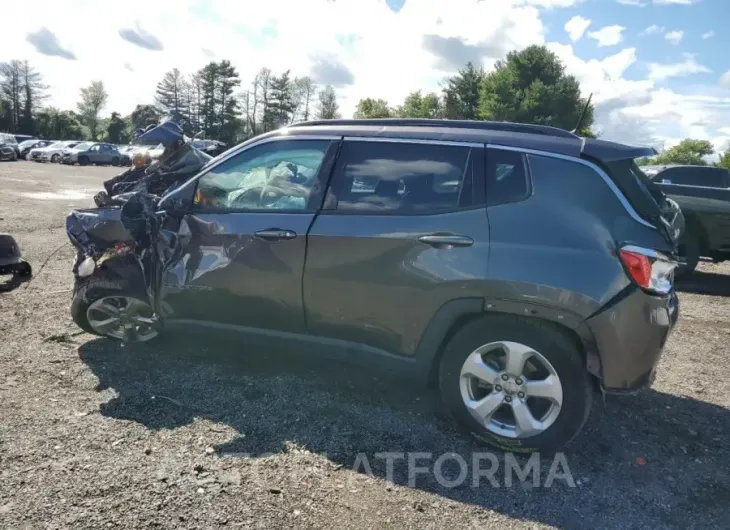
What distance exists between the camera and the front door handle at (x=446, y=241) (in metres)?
3.34

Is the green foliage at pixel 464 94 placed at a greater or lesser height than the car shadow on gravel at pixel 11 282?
greater

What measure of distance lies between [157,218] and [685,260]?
784 cm

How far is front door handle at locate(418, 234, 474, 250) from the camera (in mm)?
3344

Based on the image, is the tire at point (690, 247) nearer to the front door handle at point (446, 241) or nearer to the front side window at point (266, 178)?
the front door handle at point (446, 241)

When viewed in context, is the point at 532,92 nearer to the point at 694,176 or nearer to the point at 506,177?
the point at 694,176

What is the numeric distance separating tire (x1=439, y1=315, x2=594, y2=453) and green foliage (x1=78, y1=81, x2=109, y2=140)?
274ft

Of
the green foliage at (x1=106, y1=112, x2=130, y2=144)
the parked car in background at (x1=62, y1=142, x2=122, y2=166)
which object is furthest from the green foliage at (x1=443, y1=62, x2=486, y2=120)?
the green foliage at (x1=106, y1=112, x2=130, y2=144)

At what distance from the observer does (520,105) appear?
44469 mm

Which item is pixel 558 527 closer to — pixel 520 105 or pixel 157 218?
pixel 157 218

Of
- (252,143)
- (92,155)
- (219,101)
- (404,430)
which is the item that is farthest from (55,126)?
(404,430)

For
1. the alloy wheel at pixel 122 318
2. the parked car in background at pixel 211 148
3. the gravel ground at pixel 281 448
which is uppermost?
the parked car in background at pixel 211 148

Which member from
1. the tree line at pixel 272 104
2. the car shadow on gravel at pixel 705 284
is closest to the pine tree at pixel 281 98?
the tree line at pixel 272 104

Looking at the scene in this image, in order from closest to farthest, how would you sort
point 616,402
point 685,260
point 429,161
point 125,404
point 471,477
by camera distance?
point 471,477 → point 429,161 → point 125,404 → point 616,402 → point 685,260

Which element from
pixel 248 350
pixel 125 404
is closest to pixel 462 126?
pixel 248 350
